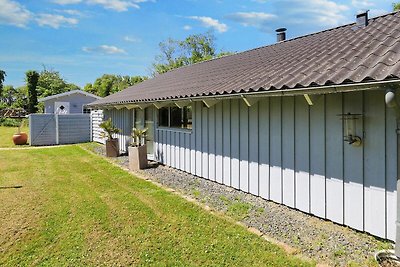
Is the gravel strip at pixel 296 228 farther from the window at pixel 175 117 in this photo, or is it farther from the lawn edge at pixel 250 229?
the window at pixel 175 117

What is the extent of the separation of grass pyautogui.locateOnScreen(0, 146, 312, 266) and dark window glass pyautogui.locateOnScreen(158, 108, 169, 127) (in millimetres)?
3117

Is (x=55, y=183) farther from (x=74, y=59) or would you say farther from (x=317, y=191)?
(x=74, y=59)

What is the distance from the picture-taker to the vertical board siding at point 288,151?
5.27 metres

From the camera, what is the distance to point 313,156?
491 cm

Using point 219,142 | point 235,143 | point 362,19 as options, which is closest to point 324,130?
point 235,143

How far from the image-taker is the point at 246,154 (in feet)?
21.0

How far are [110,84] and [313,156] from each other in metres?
53.3

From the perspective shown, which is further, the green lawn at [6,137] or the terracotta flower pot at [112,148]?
the green lawn at [6,137]

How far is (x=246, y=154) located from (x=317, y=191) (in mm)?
1890

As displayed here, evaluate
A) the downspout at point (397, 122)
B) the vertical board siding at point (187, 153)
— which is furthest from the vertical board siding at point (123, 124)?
the downspout at point (397, 122)

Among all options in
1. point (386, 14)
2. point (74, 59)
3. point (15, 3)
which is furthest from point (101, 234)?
point (74, 59)

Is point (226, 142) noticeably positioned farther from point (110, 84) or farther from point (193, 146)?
point (110, 84)

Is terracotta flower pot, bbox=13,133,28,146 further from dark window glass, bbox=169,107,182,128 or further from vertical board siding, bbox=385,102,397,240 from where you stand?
vertical board siding, bbox=385,102,397,240

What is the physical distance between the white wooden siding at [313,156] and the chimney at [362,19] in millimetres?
3077
